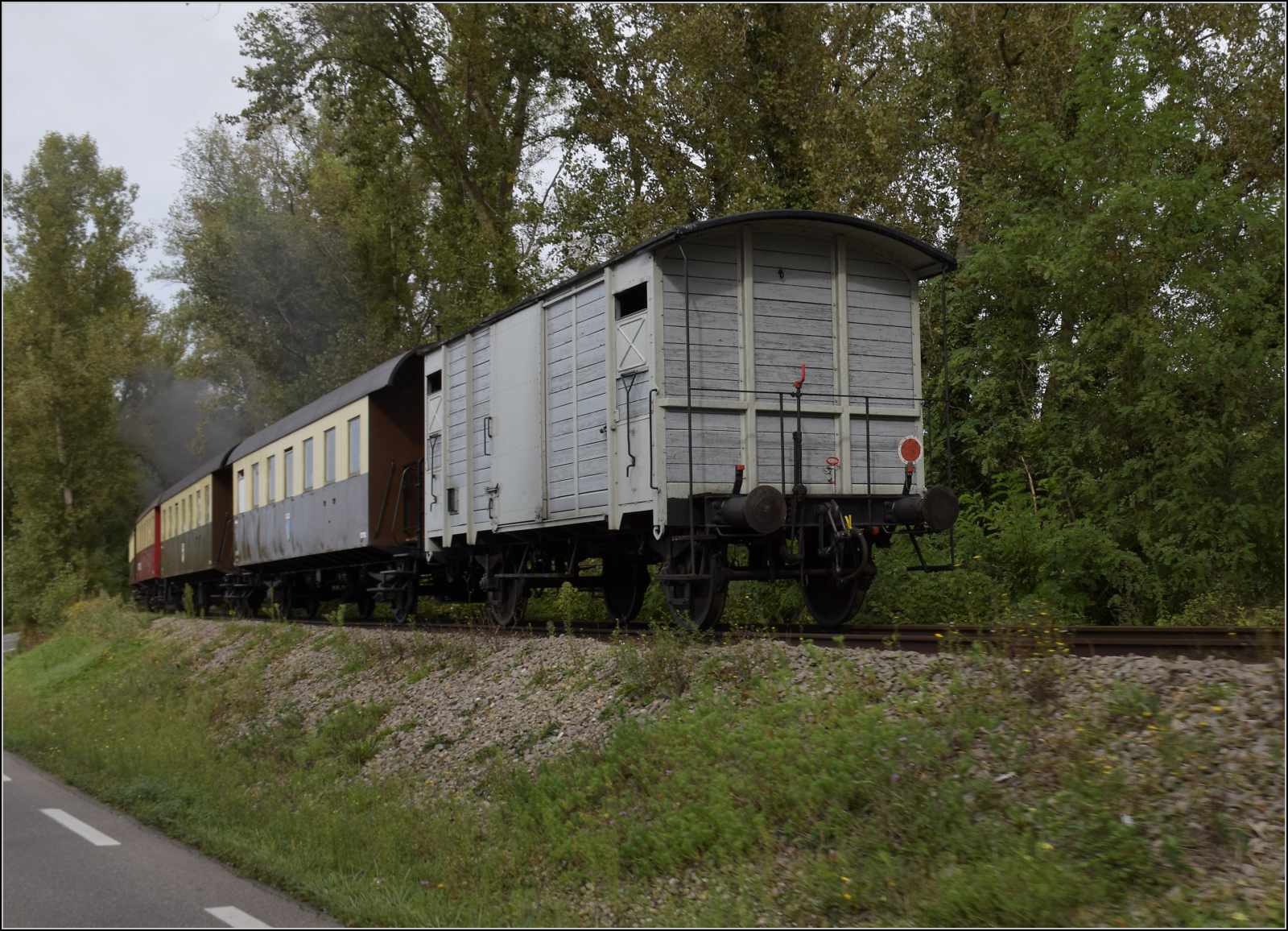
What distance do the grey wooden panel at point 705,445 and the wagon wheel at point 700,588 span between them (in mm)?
635

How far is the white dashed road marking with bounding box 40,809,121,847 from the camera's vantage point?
7715 mm

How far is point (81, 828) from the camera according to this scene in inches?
326

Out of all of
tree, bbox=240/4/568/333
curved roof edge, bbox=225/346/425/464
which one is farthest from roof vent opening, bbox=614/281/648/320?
tree, bbox=240/4/568/333

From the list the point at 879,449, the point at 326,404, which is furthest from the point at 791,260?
the point at 326,404

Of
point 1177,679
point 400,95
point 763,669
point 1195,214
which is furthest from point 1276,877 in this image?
point 400,95

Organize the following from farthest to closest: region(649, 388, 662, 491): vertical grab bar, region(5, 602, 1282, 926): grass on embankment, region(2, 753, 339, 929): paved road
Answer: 1. region(649, 388, 662, 491): vertical grab bar
2. region(2, 753, 339, 929): paved road
3. region(5, 602, 1282, 926): grass on embankment

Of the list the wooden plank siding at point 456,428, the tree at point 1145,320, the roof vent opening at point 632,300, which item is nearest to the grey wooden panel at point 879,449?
the roof vent opening at point 632,300

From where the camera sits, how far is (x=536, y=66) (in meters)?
23.2

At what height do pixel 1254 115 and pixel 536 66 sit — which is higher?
pixel 536 66

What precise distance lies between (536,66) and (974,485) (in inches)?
524

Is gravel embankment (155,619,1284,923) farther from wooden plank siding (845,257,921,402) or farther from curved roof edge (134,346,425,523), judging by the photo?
curved roof edge (134,346,425,523)

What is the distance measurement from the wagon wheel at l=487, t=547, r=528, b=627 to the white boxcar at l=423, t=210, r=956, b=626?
1.52 metres

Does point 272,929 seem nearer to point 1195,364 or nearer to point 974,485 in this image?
point 1195,364

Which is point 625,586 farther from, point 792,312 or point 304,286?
point 304,286
